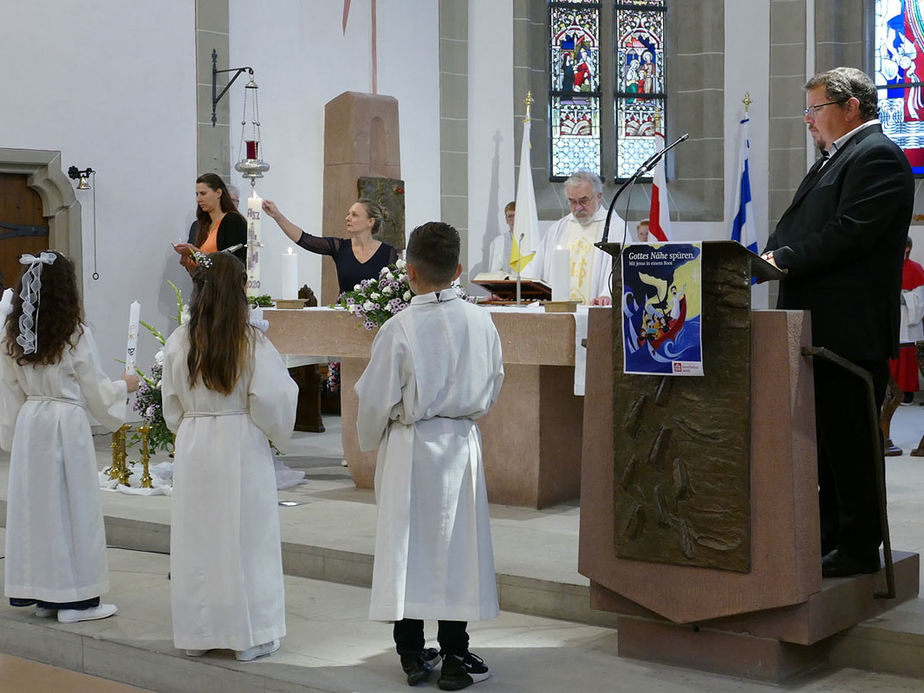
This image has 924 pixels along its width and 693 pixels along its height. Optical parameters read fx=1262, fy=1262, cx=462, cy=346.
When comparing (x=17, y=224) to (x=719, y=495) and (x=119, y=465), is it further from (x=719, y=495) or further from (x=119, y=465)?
(x=719, y=495)

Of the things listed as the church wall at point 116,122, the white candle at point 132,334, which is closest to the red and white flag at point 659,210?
the church wall at point 116,122

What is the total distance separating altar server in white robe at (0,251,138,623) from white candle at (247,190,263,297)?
1509 millimetres

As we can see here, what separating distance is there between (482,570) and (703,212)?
9.29 m

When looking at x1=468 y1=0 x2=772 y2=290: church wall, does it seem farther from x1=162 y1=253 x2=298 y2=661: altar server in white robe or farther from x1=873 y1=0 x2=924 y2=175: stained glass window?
x1=162 y1=253 x2=298 y2=661: altar server in white robe

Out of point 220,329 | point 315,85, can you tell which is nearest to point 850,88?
point 220,329

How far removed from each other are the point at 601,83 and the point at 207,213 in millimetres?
6244

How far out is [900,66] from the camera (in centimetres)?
1252

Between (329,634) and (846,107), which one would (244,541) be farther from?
(846,107)

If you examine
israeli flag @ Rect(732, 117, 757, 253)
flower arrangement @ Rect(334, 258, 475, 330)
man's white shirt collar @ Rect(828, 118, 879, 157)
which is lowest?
Result: flower arrangement @ Rect(334, 258, 475, 330)

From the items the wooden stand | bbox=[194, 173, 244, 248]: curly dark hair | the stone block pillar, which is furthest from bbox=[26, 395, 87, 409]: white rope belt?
the stone block pillar

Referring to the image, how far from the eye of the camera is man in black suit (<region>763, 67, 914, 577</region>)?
3.98 m

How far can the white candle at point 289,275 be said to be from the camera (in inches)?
261

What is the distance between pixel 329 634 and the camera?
4.55 meters

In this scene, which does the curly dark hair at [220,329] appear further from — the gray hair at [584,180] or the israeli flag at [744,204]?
the israeli flag at [744,204]
